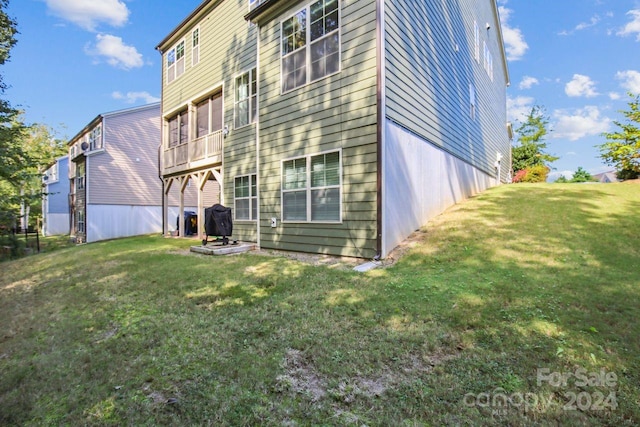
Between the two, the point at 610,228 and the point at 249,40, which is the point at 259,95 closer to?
the point at 249,40

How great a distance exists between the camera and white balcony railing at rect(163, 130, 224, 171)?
38.3 ft

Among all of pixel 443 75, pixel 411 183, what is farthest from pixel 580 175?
pixel 411 183

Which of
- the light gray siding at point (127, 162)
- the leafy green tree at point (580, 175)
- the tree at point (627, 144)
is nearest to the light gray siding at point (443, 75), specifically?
the tree at point (627, 144)

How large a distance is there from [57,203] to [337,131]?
3338cm

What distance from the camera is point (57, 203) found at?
2964 centimetres

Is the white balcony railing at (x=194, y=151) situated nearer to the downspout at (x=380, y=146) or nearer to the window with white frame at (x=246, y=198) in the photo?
the window with white frame at (x=246, y=198)

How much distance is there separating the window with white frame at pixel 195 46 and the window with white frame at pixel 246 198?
20.0 ft

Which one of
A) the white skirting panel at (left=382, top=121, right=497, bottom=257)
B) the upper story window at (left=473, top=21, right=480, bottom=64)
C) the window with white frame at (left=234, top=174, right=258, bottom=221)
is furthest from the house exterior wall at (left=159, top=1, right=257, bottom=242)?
the upper story window at (left=473, top=21, right=480, bottom=64)

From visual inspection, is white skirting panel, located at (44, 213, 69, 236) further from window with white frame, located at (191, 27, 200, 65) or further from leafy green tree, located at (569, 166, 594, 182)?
leafy green tree, located at (569, 166, 594, 182)

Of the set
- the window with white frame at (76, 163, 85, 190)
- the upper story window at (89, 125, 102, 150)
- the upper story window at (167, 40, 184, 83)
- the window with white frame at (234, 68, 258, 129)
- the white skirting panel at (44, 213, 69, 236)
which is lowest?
the white skirting panel at (44, 213, 69, 236)

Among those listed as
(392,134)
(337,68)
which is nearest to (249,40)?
(337,68)

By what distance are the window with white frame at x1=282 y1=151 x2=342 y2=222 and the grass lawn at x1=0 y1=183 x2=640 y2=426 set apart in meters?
1.66

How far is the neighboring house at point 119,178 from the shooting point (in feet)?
58.7

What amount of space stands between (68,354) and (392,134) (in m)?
6.10
